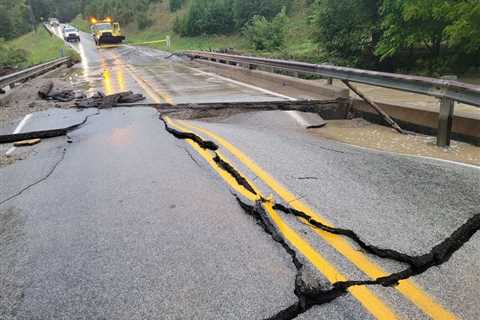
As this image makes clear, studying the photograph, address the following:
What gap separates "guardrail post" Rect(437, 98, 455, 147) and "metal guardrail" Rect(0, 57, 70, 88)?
11.0m

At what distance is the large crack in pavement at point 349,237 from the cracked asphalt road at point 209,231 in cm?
5

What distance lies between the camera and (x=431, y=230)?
11.2ft

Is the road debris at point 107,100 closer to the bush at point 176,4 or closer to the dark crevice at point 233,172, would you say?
the dark crevice at point 233,172

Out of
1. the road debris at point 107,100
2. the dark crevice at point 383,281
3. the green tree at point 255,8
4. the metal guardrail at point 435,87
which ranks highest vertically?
the green tree at point 255,8

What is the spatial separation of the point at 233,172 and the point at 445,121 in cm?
352

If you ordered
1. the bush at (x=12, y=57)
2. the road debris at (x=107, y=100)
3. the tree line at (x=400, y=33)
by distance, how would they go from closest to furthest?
the road debris at (x=107, y=100)
the tree line at (x=400, y=33)
the bush at (x=12, y=57)

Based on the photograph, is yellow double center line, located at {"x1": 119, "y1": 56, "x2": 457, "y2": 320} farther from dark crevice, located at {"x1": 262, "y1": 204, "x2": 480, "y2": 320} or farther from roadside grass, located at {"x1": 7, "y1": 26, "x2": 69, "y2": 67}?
roadside grass, located at {"x1": 7, "y1": 26, "x2": 69, "y2": 67}

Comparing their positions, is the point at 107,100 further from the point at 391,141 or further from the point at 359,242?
Answer: the point at 359,242

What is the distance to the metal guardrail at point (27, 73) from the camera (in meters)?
11.8

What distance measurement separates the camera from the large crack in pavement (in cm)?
262

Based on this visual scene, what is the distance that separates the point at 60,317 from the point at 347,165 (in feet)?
12.1

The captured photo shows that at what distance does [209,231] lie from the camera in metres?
3.57

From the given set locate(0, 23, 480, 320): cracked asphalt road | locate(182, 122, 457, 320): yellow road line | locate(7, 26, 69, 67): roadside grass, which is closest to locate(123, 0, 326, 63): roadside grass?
locate(7, 26, 69, 67): roadside grass

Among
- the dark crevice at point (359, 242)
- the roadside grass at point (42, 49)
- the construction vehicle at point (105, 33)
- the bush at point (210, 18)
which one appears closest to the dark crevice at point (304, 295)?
the dark crevice at point (359, 242)
